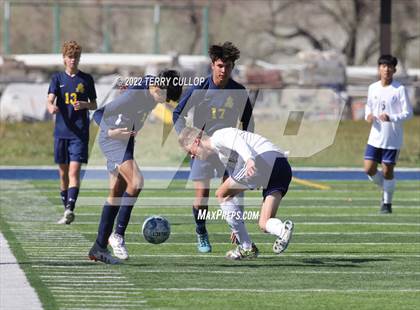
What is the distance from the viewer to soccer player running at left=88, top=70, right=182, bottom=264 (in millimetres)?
11234

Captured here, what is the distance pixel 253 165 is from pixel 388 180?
6071 millimetres

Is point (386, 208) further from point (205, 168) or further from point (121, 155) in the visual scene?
point (121, 155)

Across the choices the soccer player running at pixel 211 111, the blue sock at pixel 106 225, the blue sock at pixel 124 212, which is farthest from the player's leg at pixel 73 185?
the blue sock at pixel 106 225

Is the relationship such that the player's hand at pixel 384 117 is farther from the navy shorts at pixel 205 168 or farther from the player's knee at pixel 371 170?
the navy shorts at pixel 205 168

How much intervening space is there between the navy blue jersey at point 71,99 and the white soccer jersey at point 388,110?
148 inches

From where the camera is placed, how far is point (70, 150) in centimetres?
1459

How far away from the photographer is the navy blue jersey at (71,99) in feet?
47.5

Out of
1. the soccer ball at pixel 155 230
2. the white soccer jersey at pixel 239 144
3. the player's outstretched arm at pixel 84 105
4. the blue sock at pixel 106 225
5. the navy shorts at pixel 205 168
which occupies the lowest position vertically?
the soccer ball at pixel 155 230

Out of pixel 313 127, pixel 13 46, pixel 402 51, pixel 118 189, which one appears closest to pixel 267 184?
pixel 118 189

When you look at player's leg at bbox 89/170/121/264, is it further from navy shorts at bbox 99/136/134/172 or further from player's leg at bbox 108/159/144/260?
navy shorts at bbox 99/136/134/172

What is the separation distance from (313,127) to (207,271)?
17.2m

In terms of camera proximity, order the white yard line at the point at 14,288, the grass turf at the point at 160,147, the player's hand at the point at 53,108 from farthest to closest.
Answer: the grass turf at the point at 160,147 → the player's hand at the point at 53,108 → the white yard line at the point at 14,288

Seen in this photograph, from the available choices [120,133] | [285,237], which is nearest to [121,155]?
[120,133]

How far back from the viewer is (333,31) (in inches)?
2434
